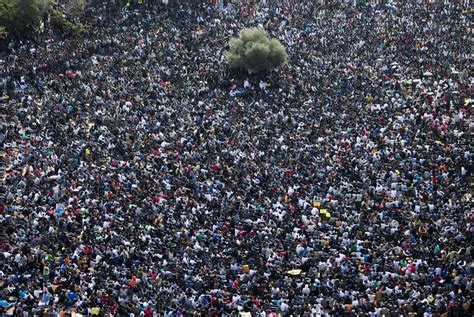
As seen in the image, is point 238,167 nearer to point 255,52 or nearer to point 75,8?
point 255,52

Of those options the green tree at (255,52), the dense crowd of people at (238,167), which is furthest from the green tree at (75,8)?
the green tree at (255,52)

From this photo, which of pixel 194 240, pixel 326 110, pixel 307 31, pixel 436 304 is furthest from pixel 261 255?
pixel 307 31

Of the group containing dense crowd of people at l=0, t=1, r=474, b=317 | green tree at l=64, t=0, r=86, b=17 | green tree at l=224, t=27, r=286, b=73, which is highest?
green tree at l=64, t=0, r=86, b=17

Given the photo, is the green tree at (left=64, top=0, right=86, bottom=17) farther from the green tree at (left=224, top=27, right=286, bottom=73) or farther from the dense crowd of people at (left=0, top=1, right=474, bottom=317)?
the green tree at (left=224, top=27, right=286, bottom=73)

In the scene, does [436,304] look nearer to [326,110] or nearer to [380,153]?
[380,153]

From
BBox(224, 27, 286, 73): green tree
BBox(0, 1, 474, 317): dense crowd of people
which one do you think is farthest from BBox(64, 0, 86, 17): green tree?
BBox(224, 27, 286, 73): green tree

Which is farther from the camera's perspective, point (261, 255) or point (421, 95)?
point (421, 95)
